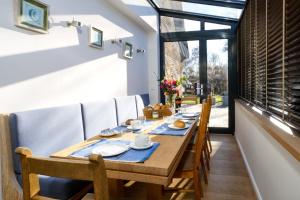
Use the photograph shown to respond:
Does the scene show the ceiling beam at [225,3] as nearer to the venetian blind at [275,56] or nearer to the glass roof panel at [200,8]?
the glass roof panel at [200,8]

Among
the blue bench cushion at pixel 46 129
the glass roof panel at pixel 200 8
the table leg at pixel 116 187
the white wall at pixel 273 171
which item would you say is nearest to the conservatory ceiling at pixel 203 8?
the glass roof panel at pixel 200 8

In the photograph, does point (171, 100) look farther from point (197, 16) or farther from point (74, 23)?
point (197, 16)

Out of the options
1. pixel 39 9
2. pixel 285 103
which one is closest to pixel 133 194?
pixel 285 103

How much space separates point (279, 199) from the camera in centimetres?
154

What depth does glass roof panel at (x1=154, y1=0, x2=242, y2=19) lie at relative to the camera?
15.2ft

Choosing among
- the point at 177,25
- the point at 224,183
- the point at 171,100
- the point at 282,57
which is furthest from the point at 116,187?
the point at 177,25

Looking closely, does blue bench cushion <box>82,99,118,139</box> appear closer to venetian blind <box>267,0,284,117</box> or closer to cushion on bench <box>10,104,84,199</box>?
cushion on bench <box>10,104,84,199</box>

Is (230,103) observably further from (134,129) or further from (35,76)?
(35,76)

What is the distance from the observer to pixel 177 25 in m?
5.29

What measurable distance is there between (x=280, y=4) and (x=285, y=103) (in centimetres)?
74

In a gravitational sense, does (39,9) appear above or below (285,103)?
above

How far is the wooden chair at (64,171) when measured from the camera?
0.79 m

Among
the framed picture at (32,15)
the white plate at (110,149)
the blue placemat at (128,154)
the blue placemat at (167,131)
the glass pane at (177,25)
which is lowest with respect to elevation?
the blue placemat at (128,154)

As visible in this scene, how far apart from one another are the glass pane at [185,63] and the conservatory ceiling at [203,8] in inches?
24.8
